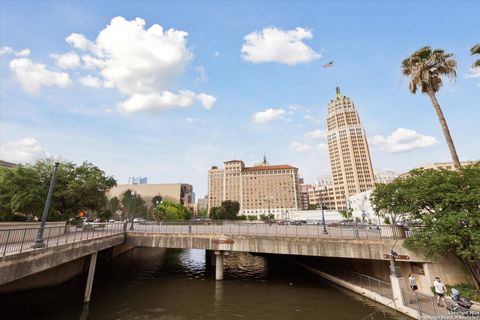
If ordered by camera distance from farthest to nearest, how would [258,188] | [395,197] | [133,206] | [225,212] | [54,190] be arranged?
[258,188] < [133,206] < [225,212] < [54,190] < [395,197]

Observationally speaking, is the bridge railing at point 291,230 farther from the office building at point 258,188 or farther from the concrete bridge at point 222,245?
the office building at point 258,188

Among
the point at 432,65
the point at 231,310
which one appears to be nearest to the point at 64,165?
the point at 231,310

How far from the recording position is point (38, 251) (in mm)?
13008

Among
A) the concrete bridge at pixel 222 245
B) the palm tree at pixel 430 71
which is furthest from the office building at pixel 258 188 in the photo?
the palm tree at pixel 430 71

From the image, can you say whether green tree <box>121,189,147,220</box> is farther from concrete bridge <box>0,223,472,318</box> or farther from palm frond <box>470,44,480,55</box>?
palm frond <box>470,44,480,55</box>

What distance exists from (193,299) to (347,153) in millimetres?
162675

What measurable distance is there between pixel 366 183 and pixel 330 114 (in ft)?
191

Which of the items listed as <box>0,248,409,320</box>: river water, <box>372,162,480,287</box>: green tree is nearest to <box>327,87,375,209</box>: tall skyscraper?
<box>0,248,409,320</box>: river water

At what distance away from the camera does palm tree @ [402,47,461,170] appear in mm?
22672

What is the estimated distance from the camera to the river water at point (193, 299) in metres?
16.3

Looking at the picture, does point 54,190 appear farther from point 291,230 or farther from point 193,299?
point 291,230

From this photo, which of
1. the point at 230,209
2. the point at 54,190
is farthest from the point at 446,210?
the point at 230,209

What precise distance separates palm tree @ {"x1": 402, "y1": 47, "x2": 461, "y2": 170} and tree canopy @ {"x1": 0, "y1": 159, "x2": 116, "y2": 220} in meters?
40.5

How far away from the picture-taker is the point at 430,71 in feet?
77.7
